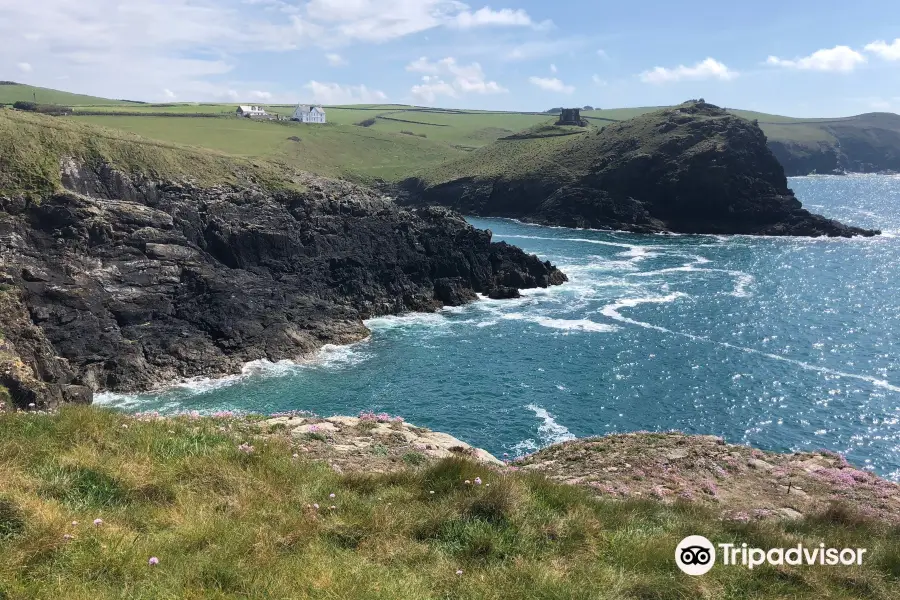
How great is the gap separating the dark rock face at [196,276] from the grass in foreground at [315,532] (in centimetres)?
2605

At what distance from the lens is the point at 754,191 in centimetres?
11250

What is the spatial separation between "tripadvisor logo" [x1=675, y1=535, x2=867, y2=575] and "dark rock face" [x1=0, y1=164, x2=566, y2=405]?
32782mm

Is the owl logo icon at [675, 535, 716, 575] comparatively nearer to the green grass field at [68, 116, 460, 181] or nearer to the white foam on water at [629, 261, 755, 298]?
the white foam on water at [629, 261, 755, 298]

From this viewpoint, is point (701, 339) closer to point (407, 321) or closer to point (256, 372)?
point (407, 321)

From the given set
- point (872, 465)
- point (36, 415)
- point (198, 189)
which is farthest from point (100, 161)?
point (872, 465)

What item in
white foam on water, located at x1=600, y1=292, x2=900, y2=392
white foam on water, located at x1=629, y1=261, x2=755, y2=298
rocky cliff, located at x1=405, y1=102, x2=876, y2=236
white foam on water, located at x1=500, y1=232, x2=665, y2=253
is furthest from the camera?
rocky cliff, located at x1=405, y1=102, x2=876, y2=236

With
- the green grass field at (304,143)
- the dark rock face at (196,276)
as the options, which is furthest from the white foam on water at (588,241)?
the green grass field at (304,143)

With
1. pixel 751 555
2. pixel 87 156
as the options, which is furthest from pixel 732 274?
pixel 87 156

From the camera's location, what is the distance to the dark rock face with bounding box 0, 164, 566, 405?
1569 inches

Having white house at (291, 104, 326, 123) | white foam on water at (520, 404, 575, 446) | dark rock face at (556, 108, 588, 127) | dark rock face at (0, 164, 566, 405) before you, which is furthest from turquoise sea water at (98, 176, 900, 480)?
white house at (291, 104, 326, 123)

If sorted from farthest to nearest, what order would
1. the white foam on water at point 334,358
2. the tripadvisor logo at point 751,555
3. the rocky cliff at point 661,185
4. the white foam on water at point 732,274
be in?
the rocky cliff at point 661,185
the white foam on water at point 732,274
the white foam on water at point 334,358
the tripadvisor logo at point 751,555

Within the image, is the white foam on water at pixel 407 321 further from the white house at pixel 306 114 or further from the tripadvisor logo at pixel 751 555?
the white house at pixel 306 114

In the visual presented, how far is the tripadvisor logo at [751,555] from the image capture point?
8.93 meters

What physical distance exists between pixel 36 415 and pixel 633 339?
4711 centimetres
